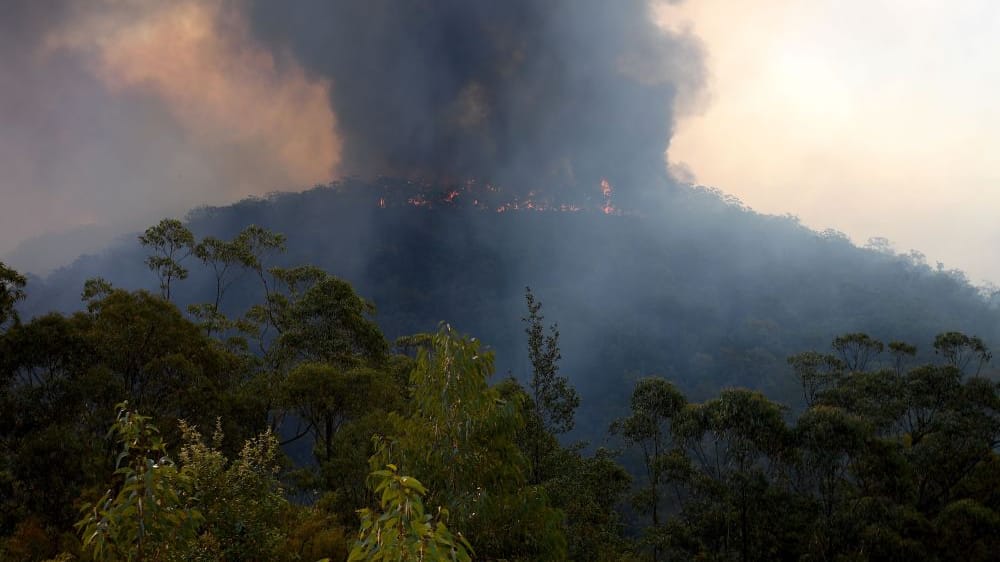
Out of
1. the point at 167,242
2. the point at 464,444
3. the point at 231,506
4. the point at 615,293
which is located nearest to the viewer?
the point at 464,444

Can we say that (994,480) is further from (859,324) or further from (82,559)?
(859,324)

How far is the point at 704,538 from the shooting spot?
31.0 m

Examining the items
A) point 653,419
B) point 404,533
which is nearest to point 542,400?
point 653,419

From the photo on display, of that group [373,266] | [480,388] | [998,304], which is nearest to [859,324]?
[998,304]

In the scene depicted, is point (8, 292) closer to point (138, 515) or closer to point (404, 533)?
point (138, 515)

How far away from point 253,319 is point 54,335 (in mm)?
23626

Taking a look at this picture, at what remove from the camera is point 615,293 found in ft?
591

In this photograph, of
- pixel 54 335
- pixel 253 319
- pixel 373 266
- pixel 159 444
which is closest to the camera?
pixel 159 444

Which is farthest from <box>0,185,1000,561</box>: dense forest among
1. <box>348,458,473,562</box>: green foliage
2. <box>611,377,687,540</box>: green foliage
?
<box>611,377,687,540</box>: green foliage

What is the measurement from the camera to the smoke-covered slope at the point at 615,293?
12900cm

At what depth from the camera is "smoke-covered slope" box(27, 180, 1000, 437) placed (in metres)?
129

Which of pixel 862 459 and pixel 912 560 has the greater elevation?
pixel 862 459

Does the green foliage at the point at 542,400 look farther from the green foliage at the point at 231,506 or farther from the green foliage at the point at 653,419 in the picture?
the green foliage at the point at 231,506

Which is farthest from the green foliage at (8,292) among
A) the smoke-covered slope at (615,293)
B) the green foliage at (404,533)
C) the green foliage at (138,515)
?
the smoke-covered slope at (615,293)
